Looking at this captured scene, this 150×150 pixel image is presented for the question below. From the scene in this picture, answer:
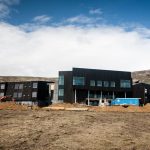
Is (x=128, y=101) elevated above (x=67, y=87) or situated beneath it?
situated beneath

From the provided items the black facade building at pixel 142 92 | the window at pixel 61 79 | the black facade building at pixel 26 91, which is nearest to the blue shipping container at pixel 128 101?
the black facade building at pixel 142 92

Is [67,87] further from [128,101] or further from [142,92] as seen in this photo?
[142,92]

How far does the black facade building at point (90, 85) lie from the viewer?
86188mm

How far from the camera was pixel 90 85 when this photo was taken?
87188 millimetres

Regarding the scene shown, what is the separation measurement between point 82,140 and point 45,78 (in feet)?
482

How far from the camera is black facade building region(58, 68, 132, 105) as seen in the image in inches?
3393

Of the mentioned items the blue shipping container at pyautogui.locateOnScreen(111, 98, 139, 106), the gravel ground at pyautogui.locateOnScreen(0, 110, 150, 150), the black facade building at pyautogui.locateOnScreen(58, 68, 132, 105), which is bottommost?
the gravel ground at pyautogui.locateOnScreen(0, 110, 150, 150)

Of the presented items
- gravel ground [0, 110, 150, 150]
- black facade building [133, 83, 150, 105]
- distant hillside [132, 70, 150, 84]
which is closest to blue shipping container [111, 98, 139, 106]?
black facade building [133, 83, 150, 105]

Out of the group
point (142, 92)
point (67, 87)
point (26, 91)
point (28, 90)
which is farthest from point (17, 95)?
point (142, 92)

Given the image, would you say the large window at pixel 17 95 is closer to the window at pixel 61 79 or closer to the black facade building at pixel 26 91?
the black facade building at pixel 26 91

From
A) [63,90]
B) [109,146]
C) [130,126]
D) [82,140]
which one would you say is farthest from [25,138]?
[63,90]

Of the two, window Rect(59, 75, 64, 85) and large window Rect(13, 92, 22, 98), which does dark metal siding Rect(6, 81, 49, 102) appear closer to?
large window Rect(13, 92, 22, 98)

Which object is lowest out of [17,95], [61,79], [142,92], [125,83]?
[17,95]

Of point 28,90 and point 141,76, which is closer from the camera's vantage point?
point 28,90
